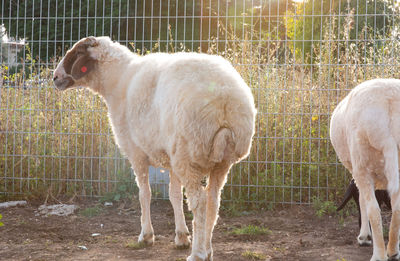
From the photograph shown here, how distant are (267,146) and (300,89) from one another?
2.94 feet

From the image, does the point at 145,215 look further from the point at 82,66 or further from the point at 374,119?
the point at 374,119

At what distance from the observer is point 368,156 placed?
3.97m

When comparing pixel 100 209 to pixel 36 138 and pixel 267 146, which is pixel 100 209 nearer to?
pixel 36 138

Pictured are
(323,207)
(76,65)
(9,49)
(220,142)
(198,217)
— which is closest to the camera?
(220,142)

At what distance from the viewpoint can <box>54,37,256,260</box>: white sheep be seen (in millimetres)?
3684

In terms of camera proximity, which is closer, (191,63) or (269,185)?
(191,63)

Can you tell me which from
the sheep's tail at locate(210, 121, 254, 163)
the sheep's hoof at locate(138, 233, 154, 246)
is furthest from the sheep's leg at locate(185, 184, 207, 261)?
the sheep's hoof at locate(138, 233, 154, 246)

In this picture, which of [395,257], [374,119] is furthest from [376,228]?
[374,119]

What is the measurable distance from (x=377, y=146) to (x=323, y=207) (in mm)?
2472

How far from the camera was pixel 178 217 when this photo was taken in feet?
16.1

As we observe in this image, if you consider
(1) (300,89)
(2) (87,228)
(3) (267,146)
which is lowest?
(2) (87,228)

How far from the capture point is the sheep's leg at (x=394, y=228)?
375 centimetres

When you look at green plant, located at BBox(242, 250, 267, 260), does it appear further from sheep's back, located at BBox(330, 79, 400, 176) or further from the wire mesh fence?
the wire mesh fence

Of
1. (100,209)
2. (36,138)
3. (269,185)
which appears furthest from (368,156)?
(36,138)
